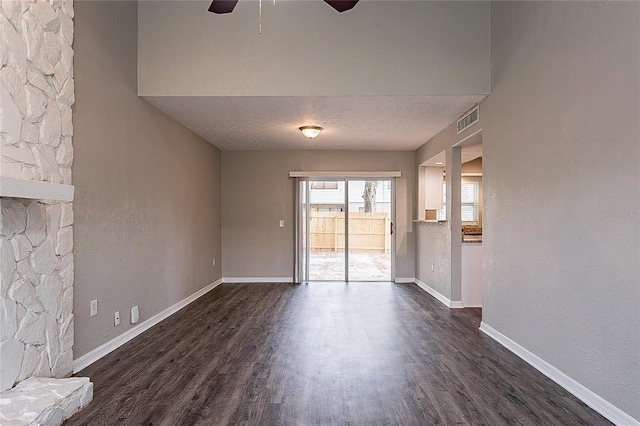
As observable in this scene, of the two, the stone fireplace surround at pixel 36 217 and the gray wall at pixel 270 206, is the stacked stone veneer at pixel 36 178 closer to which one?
the stone fireplace surround at pixel 36 217

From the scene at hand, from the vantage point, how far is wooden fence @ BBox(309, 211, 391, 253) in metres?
7.31

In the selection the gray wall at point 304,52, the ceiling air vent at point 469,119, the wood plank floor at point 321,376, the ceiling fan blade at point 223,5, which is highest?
the gray wall at point 304,52

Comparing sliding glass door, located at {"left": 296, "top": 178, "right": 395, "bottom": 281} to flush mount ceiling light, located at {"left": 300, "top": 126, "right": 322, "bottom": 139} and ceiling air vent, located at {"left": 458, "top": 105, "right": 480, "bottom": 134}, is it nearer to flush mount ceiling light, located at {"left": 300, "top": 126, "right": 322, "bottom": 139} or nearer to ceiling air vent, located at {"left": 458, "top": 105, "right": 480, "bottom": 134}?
flush mount ceiling light, located at {"left": 300, "top": 126, "right": 322, "bottom": 139}

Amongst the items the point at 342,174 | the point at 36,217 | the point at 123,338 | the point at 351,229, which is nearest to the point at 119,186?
the point at 36,217

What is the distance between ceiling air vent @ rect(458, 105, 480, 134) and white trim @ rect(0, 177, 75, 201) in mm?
3819

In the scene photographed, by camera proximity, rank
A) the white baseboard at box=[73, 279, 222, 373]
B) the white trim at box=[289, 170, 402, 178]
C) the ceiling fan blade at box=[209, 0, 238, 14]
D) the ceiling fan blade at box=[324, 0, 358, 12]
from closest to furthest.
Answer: the ceiling fan blade at box=[324, 0, 358, 12] → the ceiling fan blade at box=[209, 0, 238, 14] → the white baseboard at box=[73, 279, 222, 373] → the white trim at box=[289, 170, 402, 178]

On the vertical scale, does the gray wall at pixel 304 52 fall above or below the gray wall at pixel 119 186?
above

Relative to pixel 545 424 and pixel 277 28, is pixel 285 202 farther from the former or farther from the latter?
pixel 545 424

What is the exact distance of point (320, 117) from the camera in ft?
15.8

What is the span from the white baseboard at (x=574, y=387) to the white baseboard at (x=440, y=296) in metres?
1.41

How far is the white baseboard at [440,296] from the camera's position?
204 inches

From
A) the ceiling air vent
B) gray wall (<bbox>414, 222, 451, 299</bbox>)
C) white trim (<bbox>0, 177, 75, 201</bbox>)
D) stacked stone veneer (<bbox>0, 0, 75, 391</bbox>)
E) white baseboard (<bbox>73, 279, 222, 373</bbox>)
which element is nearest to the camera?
white trim (<bbox>0, 177, 75, 201</bbox>)

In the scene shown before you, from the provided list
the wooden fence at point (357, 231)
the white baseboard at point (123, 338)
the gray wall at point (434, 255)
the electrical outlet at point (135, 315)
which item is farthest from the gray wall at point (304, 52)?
the wooden fence at point (357, 231)

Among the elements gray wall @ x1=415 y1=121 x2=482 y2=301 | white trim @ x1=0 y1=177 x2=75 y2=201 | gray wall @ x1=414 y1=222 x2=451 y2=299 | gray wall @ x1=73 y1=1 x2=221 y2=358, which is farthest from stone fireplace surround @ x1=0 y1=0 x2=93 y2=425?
gray wall @ x1=414 y1=222 x2=451 y2=299
